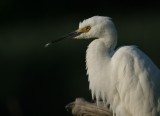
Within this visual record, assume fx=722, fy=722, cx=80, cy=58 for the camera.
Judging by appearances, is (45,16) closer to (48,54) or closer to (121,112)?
(48,54)

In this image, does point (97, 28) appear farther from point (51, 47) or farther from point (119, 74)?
point (51, 47)

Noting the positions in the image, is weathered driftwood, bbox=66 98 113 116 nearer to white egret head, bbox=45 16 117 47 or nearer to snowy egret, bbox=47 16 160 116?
snowy egret, bbox=47 16 160 116

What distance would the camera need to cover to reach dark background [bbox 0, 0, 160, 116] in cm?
855

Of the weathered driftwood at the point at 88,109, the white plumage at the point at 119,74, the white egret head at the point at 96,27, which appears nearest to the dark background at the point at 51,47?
the weathered driftwood at the point at 88,109

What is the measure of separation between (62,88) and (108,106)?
3.52 m

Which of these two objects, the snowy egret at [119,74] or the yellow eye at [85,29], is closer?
the snowy egret at [119,74]

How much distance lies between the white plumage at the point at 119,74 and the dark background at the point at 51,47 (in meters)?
0.66

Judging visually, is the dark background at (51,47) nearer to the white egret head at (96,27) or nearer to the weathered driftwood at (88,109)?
the weathered driftwood at (88,109)

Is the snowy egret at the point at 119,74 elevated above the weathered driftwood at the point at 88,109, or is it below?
above

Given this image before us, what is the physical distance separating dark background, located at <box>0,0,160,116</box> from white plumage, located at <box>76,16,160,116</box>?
661mm

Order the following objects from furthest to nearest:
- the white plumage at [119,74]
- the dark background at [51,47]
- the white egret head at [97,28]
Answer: the dark background at [51,47], the white egret head at [97,28], the white plumage at [119,74]

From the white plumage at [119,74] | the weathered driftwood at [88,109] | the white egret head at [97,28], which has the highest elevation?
the white egret head at [97,28]

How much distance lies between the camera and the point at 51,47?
10.6 m

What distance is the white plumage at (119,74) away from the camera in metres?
4.98
